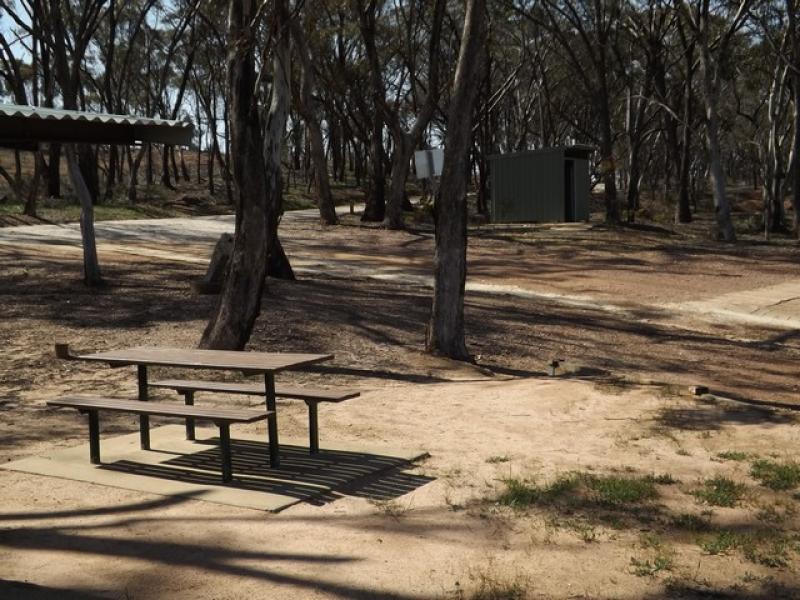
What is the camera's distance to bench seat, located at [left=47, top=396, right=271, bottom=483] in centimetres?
550

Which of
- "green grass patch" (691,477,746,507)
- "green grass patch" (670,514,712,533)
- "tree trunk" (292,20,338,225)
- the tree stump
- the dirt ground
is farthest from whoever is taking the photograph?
"tree trunk" (292,20,338,225)

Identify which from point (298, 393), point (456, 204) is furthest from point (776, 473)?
point (456, 204)

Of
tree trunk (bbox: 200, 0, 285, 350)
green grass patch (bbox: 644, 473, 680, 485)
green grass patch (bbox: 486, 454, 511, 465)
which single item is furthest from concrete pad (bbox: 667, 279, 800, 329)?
green grass patch (bbox: 644, 473, 680, 485)

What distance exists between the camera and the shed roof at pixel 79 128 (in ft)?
18.2

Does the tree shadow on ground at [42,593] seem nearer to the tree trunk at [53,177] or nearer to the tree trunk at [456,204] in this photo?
the tree trunk at [456,204]

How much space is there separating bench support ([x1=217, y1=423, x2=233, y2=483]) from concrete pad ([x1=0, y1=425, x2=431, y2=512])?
0.19 ft

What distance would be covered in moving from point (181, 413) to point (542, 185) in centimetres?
2655

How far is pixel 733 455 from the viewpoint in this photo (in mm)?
6473

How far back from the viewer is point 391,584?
4.22 metres

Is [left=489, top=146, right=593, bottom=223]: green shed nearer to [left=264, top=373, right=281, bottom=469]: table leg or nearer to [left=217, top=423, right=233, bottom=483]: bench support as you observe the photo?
[left=264, top=373, right=281, bottom=469]: table leg

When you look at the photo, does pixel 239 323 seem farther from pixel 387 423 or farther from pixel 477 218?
pixel 477 218

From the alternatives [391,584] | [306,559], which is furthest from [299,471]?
[391,584]

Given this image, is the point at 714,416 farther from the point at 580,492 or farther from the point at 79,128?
the point at 79,128

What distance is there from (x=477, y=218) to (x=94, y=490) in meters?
30.2
